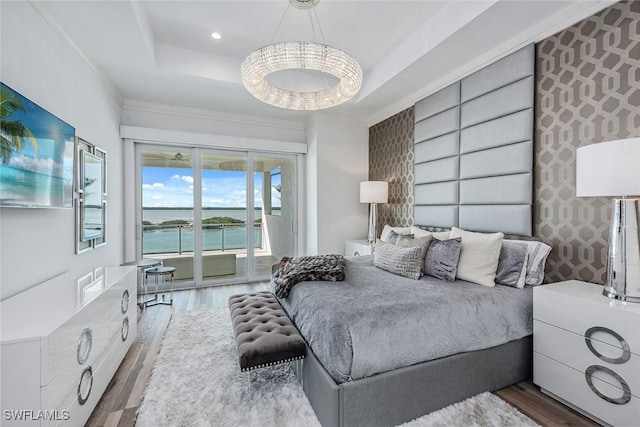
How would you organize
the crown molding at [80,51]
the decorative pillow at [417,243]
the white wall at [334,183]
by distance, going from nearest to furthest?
1. the crown molding at [80,51]
2. the decorative pillow at [417,243]
3. the white wall at [334,183]

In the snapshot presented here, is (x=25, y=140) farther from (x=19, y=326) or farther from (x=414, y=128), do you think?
(x=414, y=128)

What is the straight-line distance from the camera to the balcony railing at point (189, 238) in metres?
4.22

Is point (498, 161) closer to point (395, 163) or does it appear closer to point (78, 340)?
point (395, 163)

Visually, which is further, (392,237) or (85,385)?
(392,237)

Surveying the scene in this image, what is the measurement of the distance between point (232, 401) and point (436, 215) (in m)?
2.77

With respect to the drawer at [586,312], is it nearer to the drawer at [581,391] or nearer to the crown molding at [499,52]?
the drawer at [581,391]

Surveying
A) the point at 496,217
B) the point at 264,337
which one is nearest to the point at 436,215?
the point at 496,217

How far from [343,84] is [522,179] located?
177cm

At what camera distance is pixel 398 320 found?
1632mm

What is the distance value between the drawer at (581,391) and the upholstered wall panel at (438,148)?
6.86 ft

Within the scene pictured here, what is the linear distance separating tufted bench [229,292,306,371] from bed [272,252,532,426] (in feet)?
0.31

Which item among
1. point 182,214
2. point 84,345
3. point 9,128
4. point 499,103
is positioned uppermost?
point 499,103

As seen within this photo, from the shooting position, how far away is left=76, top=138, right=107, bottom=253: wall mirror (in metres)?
2.56

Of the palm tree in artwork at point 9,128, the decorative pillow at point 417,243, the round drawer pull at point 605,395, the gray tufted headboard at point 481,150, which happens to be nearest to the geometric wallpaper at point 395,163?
the gray tufted headboard at point 481,150
